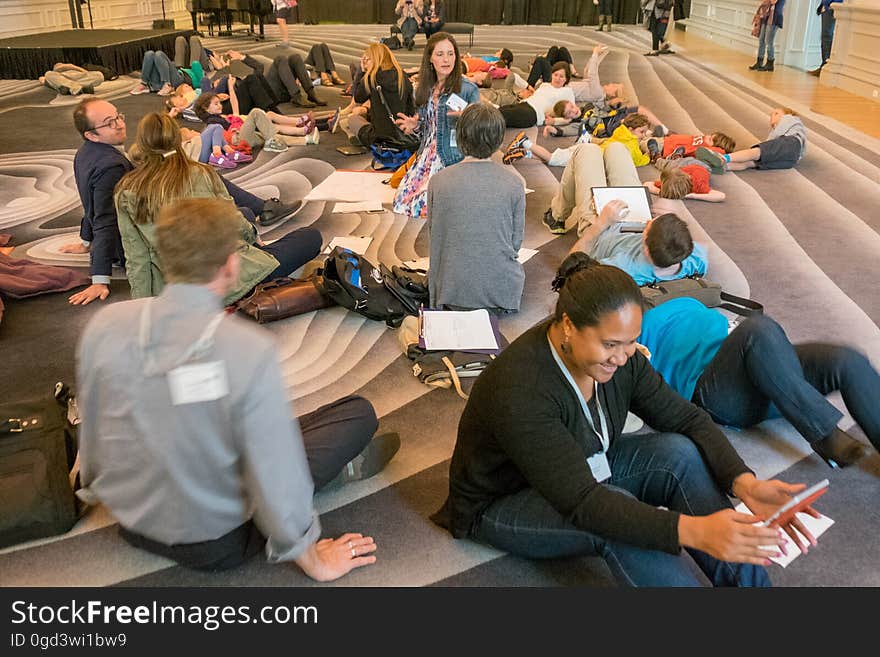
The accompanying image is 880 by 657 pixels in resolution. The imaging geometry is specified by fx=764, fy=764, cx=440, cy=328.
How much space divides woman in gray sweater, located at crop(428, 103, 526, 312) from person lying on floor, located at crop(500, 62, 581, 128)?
4341mm

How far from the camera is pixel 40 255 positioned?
15.0ft

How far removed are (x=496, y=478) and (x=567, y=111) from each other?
20.6 feet

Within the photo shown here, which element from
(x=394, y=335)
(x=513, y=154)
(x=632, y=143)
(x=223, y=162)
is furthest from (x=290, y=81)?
(x=394, y=335)

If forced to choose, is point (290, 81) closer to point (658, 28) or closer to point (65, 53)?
point (65, 53)

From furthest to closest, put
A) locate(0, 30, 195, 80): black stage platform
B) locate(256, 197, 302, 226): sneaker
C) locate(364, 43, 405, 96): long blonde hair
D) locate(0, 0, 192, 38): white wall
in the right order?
locate(0, 0, 192, 38): white wall → locate(0, 30, 195, 80): black stage platform → locate(364, 43, 405, 96): long blonde hair → locate(256, 197, 302, 226): sneaker

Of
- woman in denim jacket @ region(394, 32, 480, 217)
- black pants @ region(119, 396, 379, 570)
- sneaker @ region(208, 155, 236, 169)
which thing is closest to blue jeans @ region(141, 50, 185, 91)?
sneaker @ region(208, 155, 236, 169)

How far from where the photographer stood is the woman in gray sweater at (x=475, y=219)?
3.42 m

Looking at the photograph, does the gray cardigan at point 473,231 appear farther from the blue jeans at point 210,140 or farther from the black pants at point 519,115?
the black pants at point 519,115

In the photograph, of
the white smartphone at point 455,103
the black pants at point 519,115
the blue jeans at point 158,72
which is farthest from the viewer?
the blue jeans at point 158,72

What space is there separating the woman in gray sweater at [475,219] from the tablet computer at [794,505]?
198 centimetres

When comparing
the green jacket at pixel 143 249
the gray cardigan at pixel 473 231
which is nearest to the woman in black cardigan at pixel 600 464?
the gray cardigan at pixel 473 231

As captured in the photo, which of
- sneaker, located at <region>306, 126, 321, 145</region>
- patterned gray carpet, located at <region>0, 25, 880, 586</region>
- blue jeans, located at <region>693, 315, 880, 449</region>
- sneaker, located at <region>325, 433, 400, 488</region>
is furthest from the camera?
sneaker, located at <region>306, 126, 321, 145</region>

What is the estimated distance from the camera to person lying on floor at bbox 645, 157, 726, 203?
5.43 metres

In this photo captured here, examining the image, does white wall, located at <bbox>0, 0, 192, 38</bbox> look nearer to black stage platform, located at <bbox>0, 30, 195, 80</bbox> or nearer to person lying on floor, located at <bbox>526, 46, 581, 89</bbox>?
black stage platform, located at <bbox>0, 30, 195, 80</bbox>
